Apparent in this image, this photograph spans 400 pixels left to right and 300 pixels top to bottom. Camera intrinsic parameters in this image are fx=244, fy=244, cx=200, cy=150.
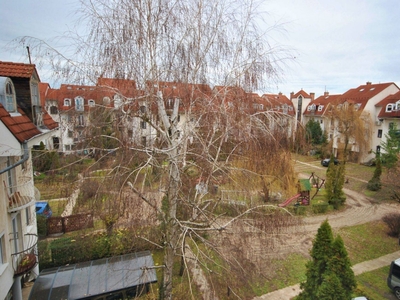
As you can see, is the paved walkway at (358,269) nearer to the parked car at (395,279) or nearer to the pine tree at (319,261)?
the parked car at (395,279)

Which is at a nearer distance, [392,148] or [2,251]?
[2,251]

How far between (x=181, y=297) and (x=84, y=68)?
6.61m

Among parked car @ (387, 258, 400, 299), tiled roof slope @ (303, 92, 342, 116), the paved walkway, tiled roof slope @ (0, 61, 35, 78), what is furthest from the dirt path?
tiled roof slope @ (303, 92, 342, 116)

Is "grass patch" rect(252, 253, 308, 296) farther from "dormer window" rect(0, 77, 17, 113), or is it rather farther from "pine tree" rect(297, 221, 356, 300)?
"dormer window" rect(0, 77, 17, 113)

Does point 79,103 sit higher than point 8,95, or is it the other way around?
point 8,95

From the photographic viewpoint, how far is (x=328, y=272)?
679 centimetres

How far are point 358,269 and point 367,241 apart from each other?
3080mm

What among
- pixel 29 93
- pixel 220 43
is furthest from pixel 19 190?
pixel 220 43

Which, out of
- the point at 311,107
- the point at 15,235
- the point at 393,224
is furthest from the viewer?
the point at 311,107

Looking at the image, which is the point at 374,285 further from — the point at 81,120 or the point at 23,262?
the point at 23,262

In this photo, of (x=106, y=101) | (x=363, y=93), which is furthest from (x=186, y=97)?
(x=363, y=93)

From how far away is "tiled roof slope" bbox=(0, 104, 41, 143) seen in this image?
558 cm

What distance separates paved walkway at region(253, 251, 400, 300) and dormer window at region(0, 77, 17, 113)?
9.69m

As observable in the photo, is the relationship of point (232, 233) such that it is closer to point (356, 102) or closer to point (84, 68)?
point (84, 68)
